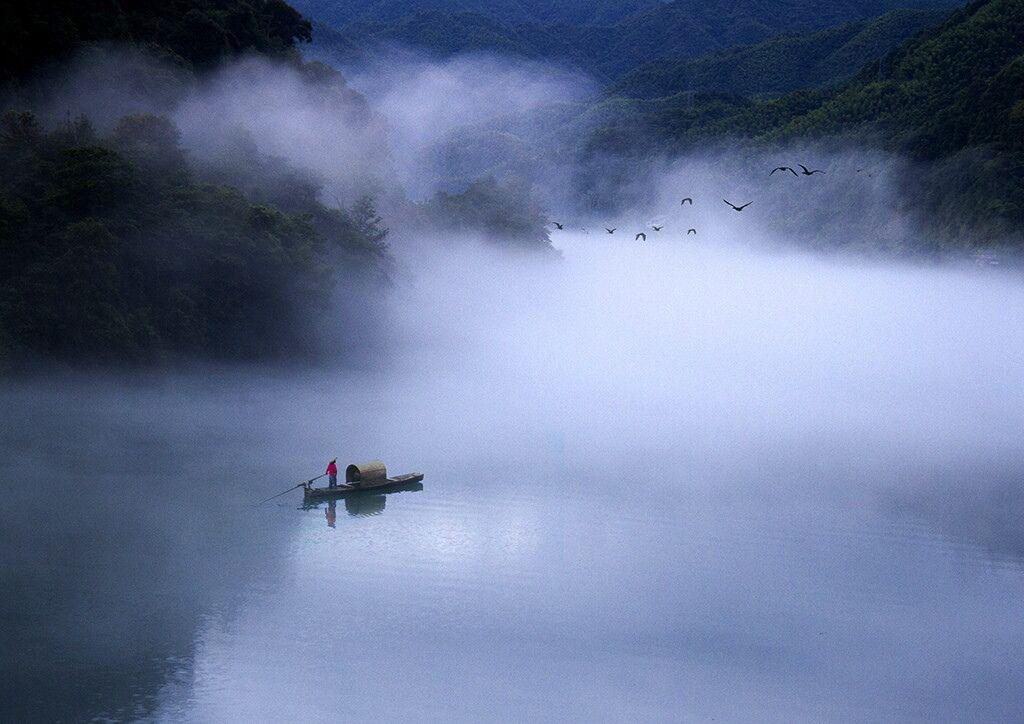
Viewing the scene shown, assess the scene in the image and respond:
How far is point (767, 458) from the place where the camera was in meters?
28.2

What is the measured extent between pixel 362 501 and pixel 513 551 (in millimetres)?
4554

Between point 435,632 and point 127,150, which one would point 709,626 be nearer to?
point 435,632

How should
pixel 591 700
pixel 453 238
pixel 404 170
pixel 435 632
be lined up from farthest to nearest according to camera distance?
Answer: 1. pixel 404 170
2. pixel 453 238
3. pixel 435 632
4. pixel 591 700

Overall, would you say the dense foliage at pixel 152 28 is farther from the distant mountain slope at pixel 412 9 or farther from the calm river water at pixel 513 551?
the distant mountain slope at pixel 412 9

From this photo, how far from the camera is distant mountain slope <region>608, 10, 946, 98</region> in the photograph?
11769 cm

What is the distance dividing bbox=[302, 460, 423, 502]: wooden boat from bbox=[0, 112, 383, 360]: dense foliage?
35.5 feet

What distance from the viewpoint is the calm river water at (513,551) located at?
13.8 meters

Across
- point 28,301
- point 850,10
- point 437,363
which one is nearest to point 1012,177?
point 437,363

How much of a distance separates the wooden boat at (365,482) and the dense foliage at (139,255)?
10.8 metres

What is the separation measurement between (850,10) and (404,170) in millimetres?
93047

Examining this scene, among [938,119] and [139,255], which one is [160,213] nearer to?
[139,255]

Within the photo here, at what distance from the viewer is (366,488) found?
72.5 ft

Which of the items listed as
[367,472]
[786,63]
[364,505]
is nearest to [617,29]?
[786,63]

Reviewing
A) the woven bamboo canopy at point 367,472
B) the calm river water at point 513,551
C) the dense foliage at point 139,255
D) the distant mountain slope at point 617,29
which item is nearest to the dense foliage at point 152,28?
the dense foliage at point 139,255
